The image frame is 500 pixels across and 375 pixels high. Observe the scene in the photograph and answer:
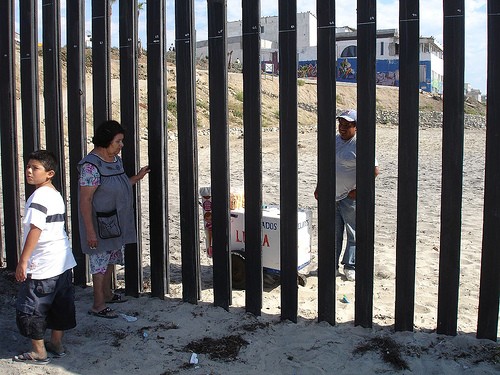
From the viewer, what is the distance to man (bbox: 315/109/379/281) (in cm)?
558

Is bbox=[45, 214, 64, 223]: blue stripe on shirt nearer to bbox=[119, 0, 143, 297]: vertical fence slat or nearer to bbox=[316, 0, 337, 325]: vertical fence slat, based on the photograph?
bbox=[119, 0, 143, 297]: vertical fence slat

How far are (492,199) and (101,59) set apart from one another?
333cm

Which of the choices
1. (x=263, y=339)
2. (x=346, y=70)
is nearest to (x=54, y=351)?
(x=263, y=339)

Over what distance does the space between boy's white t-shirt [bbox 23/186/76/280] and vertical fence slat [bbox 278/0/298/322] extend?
162 centimetres

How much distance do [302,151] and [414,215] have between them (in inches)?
657

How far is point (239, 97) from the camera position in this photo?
3641cm

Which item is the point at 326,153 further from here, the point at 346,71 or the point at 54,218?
the point at 346,71

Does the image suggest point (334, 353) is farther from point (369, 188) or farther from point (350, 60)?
point (350, 60)


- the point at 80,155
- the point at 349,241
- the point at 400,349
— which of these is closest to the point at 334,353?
the point at 400,349

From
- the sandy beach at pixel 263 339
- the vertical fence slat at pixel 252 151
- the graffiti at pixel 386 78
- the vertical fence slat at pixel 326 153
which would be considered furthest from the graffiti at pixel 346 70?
the vertical fence slat at pixel 326 153

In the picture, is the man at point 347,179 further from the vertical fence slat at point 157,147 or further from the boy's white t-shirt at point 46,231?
the boy's white t-shirt at point 46,231

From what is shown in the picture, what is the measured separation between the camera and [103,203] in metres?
4.63

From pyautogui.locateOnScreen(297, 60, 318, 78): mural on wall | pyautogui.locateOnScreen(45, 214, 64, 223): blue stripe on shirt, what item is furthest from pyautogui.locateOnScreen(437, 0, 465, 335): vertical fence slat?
pyautogui.locateOnScreen(297, 60, 318, 78): mural on wall

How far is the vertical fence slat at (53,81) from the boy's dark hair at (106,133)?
875 millimetres
